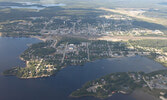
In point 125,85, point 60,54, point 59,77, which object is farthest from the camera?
point 60,54

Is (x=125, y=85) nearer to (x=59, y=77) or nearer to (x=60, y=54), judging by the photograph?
(x=59, y=77)

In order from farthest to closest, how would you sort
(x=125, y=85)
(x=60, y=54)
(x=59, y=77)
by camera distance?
(x=60, y=54), (x=59, y=77), (x=125, y=85)

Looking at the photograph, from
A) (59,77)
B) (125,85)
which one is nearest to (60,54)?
(59,77)

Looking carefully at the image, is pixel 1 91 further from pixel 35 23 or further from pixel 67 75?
pixel 35 23

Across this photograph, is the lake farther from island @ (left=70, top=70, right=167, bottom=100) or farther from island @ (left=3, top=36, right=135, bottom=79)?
island @ (left=3, top=36, right=135, bottom=79)

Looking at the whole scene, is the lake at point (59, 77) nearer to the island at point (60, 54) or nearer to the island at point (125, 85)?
the island at point (125, 85)

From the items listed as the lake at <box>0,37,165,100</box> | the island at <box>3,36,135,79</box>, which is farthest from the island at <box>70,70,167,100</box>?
the island at <box>3,36,135,79</box>

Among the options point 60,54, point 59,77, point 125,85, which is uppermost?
point 60,54

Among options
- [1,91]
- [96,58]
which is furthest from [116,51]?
[1,91]
